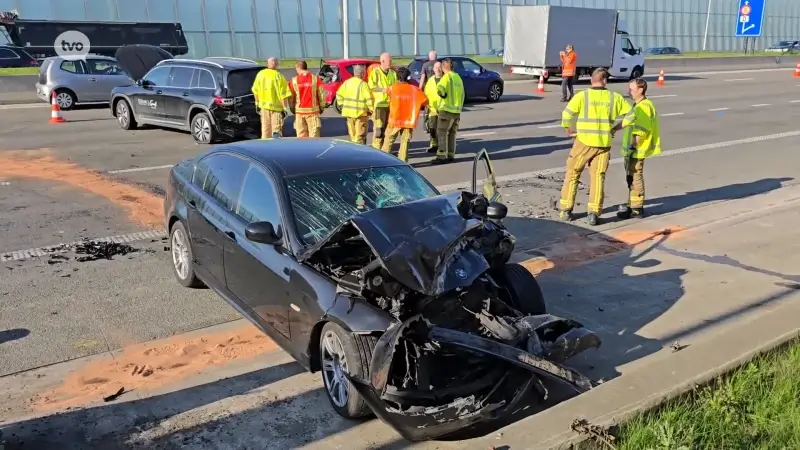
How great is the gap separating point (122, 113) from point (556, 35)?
20.4 metres

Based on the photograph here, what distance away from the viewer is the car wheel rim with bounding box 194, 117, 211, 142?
47.3ft

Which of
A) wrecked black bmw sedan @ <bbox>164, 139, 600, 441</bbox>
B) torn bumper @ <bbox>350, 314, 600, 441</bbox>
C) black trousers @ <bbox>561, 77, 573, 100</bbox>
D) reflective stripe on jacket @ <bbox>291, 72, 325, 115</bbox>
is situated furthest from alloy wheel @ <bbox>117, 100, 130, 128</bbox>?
black trousers @ <bbox>561, 77, 573, 100</bbox>

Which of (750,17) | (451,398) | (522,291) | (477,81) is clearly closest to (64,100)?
(477,81)

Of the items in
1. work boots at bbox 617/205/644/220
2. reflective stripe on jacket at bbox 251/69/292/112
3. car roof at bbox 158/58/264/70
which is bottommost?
work boots at bbox 617/205/644/220

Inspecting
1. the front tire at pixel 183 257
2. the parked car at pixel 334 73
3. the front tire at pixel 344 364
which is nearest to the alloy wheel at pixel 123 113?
the parked car at pixel 334 73

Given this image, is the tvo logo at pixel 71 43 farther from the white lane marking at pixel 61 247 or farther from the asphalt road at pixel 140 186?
the white lane marking at pixel 61 247

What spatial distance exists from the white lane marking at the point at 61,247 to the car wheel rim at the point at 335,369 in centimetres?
438

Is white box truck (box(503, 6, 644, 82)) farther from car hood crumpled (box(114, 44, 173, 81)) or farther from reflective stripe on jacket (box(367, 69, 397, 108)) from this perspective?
reflective stripe on jacket (box(367, 69, 397, 108))

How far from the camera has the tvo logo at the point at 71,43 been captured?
28406mm

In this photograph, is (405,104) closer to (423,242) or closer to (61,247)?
(61,247)

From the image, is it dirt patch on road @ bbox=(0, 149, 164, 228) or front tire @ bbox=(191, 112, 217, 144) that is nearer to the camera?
dirt patch on road @ bbox=(0, 149, 164, 228)

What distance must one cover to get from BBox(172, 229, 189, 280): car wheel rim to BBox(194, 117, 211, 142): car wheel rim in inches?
322

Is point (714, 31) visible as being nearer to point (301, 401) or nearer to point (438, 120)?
point (438, 120)

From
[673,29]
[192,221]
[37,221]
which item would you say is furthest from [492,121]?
[673,29]
